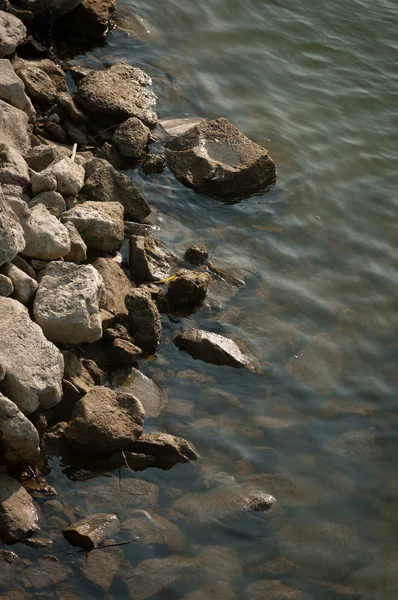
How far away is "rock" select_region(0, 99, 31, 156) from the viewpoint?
680cm

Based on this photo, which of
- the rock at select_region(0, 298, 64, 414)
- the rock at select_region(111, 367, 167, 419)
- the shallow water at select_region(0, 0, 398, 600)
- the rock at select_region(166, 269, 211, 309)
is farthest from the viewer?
the rock at select_region(166, 269, 211, 309)

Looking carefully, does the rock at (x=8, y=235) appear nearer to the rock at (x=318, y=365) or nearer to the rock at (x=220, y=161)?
the rock at (x=318, y=365)

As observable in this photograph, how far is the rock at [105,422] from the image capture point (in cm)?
506

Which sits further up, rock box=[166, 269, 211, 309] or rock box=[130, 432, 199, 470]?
rock box=[166, 269, 211, 309]

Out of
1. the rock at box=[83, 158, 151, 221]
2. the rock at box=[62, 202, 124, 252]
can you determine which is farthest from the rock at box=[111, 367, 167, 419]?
the rock at box=[83, 158, 151, 221]

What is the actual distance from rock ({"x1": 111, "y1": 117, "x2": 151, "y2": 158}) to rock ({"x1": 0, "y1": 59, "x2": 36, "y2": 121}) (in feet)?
3.17

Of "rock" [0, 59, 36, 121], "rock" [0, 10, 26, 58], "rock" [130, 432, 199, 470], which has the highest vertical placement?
"rock" [0, 10, 26, 58]

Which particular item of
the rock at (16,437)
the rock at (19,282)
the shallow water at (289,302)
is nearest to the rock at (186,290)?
the shallow water at (289,302)

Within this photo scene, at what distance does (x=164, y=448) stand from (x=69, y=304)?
3.69 ft

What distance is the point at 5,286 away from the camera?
523 centimetres

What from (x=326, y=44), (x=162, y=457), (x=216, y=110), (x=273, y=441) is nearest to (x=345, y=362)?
(x=273, y=441)

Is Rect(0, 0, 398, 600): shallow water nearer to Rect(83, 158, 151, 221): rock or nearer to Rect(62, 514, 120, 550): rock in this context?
Rect(62, 514, 120, 550): rock

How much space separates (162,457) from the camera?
17.5ft

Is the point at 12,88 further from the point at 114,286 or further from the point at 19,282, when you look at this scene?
the point at 19,282
